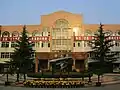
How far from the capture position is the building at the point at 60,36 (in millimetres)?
59875

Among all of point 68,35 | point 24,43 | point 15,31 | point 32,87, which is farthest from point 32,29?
point 32,87

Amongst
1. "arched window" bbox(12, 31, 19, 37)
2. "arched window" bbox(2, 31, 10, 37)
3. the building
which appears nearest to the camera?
the building

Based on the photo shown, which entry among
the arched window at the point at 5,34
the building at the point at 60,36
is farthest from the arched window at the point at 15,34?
the arched window at the point at 5,34

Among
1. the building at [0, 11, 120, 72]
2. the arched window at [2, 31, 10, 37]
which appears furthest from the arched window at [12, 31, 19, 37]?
the arched window at [2, 31, 10, 37]

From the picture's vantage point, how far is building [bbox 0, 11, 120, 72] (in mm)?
59875

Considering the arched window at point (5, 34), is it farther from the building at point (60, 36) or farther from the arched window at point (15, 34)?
the arched window at point (15, 34)

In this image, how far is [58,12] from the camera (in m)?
62.6

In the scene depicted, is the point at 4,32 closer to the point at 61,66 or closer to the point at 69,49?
the point at 69,49

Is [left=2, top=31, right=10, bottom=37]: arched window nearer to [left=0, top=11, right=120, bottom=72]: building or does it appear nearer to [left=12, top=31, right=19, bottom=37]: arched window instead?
[left=0, top=11, right=120, bottom=72]: building

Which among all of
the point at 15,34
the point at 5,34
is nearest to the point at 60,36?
the point at 15,34

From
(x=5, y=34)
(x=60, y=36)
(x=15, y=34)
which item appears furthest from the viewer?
(x=5, y=34)

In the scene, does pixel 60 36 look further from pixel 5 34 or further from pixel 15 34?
pixel 5 34

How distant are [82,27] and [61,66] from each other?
2516 centimetres

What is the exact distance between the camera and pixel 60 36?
201 ft
